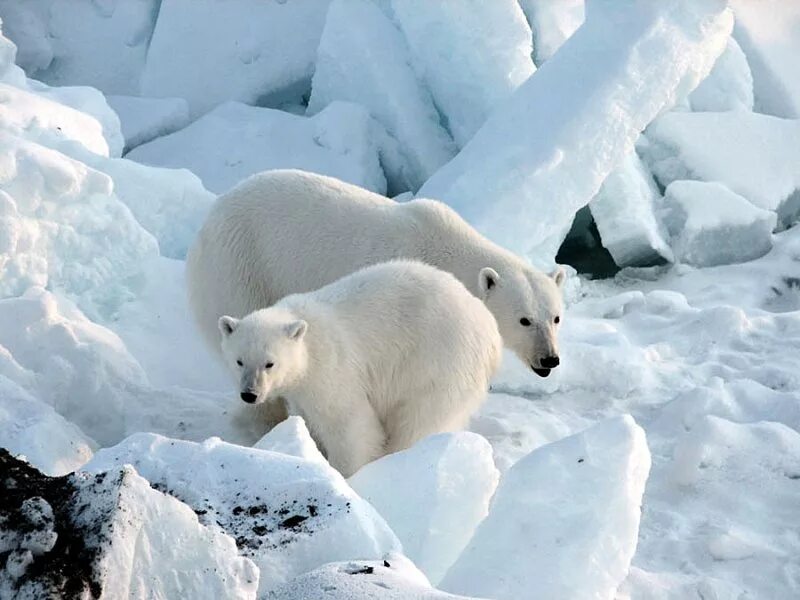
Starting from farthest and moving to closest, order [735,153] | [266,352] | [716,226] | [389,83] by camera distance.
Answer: [389,83]
[735,153]
[716,226]
[266,352]

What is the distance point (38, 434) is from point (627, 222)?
4600mm

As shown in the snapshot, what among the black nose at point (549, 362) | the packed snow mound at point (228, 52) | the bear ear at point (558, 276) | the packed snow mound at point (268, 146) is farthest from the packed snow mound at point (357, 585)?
the packed snow mound at point (228, 52)

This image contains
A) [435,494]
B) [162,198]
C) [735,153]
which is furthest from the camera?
[735,153]

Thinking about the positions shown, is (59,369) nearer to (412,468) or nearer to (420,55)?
(412,468)

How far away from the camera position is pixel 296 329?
13.1ft

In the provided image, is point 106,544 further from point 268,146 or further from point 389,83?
point 268,146

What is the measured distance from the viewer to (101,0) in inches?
397

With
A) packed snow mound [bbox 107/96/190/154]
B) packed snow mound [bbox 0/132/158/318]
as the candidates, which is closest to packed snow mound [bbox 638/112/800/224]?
packed snow mound [bbox 107/96/190/154]

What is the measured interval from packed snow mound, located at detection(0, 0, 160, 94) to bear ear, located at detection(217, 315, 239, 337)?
21.0 feet

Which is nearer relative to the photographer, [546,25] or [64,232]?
[64,232]

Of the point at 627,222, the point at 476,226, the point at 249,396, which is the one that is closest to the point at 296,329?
the point at 249,396

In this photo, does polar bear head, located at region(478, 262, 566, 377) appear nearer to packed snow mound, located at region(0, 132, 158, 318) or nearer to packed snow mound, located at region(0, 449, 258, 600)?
packed snow mound, located at region(0, 132, 158, 318)

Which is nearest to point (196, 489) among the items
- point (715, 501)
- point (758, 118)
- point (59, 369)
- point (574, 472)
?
point (574, 472)

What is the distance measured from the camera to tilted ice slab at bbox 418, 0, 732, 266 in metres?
6.35
